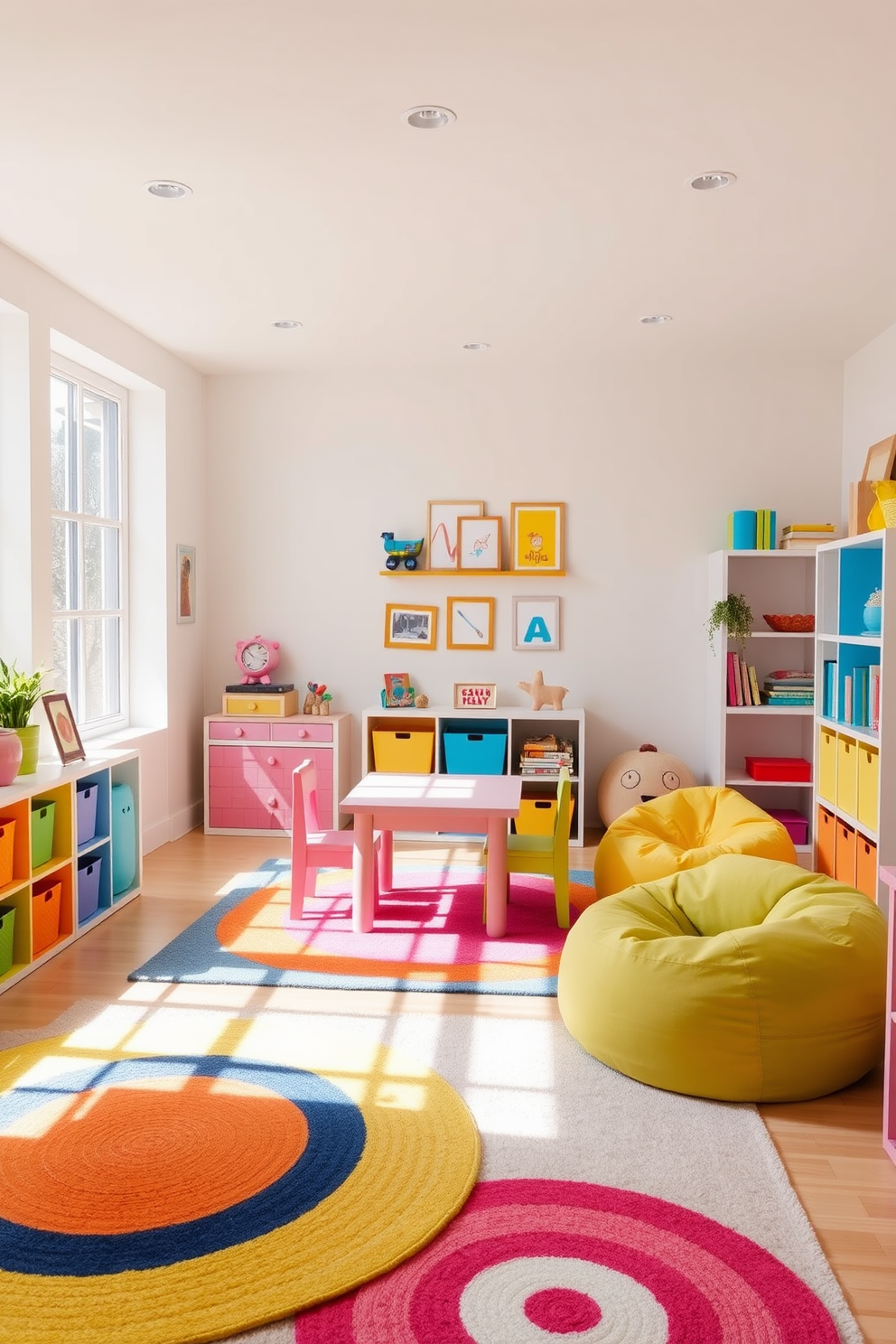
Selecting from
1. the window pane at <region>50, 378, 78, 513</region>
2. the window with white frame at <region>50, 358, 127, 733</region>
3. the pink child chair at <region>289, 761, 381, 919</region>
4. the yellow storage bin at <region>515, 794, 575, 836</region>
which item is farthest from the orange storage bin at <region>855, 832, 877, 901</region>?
the window pane at <region>50, 378, 78, 513</region>

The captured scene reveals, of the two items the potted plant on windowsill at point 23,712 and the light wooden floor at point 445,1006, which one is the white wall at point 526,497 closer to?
the light wooden floor at point 445,1006

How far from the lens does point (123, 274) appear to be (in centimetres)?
444

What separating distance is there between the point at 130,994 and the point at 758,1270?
225 cm

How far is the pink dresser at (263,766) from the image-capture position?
595 centimetres

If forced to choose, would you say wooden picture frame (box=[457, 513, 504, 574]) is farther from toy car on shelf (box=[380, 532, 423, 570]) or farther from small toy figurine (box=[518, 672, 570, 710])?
small toy figurine (box=[518, 672, 570, 710])

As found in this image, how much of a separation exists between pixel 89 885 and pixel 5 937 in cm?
66

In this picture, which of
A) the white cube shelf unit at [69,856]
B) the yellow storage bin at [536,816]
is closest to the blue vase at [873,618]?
the yellow storage bin at [536,816]

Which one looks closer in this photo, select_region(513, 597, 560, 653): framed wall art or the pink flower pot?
the pink flower pot

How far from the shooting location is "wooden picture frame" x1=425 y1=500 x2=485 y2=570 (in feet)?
20.2

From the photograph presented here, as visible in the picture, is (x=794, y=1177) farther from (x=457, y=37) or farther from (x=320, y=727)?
(x=320, y=727)

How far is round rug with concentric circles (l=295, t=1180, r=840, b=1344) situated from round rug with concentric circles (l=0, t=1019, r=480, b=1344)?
0.27 feet

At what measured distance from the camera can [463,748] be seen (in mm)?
5844

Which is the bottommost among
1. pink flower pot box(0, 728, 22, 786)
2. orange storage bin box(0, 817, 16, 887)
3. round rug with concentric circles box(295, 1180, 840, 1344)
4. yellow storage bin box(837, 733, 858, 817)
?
round rug with concentric circles box(295, 1180, 840, 1344)

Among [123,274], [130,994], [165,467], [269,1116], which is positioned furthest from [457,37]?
[165,467]
